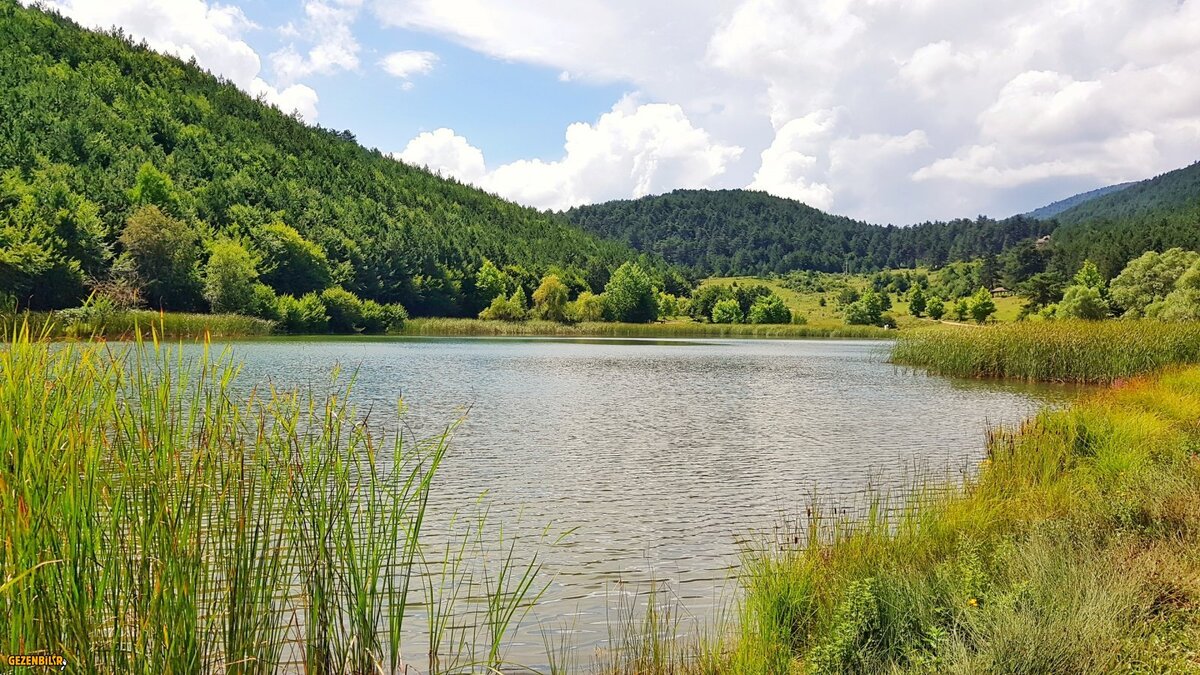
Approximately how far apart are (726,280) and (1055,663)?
166 m

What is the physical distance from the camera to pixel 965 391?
90.7 ft

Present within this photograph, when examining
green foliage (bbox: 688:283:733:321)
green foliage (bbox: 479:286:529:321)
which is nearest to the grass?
green foliage (bbox: 479:286:529:321)

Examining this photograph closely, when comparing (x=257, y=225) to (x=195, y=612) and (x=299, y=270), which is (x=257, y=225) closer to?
(x=299, y=270)

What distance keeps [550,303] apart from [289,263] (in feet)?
106

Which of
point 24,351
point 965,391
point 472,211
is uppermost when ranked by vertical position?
point 472,211

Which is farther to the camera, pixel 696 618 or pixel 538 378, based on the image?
pixel 538 378

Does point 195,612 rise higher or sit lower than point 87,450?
lower

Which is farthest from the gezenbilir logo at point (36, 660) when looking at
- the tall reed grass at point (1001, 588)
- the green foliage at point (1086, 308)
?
the green foliage at point (1086, 308)

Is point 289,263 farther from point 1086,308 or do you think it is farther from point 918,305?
point 918,305

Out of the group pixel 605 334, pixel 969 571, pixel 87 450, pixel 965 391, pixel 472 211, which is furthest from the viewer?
pixel 472 211

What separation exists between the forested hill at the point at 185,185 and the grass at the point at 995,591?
45370mm

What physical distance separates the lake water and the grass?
1176 millimetres

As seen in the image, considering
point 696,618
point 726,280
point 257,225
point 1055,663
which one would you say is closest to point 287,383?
point 696,618

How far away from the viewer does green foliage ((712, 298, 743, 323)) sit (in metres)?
116
